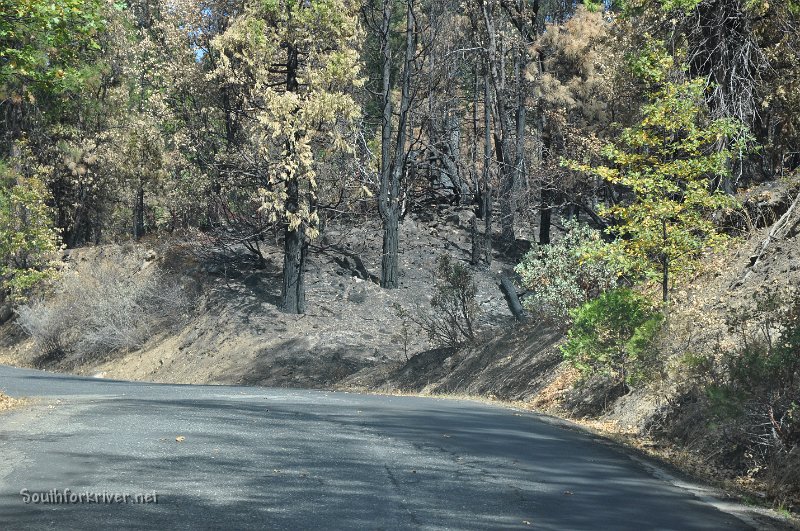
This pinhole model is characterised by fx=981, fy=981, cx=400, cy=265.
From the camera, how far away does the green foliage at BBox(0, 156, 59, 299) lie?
41062mm

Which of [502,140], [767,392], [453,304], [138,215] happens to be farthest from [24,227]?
[767,392]

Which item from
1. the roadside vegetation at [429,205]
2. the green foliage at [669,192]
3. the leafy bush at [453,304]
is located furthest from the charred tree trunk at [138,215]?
the green foliage at [669,192]

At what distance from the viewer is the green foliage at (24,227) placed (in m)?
41.1

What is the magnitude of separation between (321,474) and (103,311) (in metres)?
31.4

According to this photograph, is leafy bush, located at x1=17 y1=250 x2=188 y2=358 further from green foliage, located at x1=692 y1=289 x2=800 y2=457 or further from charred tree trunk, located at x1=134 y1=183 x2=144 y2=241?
green foliage, located at x1=692 y1=289 x2=800 y2=457

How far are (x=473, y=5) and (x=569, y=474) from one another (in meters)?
33.8

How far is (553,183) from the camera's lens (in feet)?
119

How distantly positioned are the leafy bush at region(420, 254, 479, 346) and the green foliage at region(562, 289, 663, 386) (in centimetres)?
988

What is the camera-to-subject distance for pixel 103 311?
3916 cm

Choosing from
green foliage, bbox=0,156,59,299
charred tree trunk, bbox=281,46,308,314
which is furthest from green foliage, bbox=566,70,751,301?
green foliage, bbox=0,156,59,299

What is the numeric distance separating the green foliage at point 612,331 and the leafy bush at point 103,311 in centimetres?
2396

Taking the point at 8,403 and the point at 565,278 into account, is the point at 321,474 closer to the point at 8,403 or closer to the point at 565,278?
the point at 8,403

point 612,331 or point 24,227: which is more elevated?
point 24,227

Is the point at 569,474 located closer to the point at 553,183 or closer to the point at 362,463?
the point at 362,463
